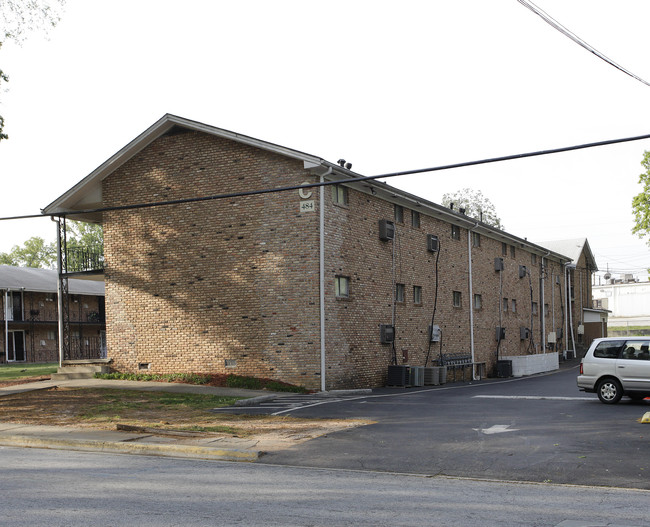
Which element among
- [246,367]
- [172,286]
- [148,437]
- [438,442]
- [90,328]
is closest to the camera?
[438,442]

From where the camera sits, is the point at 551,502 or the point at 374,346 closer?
the point at 551,502

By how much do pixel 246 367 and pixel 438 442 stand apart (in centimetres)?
1074

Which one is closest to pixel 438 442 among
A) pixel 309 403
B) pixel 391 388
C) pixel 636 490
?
pixel 636 490

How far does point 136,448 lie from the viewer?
41.1ft

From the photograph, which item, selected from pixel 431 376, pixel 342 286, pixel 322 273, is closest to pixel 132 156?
pixel 322 273

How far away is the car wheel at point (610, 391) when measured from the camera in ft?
58.0

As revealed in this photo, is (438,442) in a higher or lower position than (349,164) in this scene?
lower

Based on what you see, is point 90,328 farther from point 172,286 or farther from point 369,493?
point 369,493

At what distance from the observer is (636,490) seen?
9000 mm

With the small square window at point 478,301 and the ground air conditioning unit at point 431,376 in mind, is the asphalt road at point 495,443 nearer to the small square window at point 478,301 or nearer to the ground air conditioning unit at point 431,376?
the ground air conditioning unit at point 431,376

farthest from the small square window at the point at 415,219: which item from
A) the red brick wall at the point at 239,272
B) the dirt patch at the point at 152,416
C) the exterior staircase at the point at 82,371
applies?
the exterior staircase at the point at 82,371

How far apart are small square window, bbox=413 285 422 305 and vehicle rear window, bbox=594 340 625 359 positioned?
1066 centimetres

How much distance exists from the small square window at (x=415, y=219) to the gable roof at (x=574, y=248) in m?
32.1

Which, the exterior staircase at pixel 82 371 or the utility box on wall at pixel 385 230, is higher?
the utility box on wall at pixel 385 230
